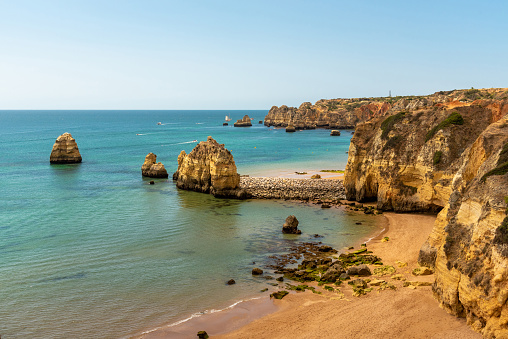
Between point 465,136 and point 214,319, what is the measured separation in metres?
31.7

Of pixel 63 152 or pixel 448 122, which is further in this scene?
pixel 63 152

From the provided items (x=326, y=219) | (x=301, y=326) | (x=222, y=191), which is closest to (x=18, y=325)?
(x=301, y=326)

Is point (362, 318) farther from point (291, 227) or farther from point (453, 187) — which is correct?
point (291, 227)

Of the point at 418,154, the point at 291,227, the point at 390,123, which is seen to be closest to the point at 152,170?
the point at 291,227

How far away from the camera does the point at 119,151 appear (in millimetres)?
106938

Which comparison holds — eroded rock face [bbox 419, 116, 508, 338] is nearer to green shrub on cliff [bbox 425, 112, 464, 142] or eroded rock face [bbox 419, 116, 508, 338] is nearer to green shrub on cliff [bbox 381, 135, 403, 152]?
green shrub on cliff [bbox 425, 112, 464, 142]

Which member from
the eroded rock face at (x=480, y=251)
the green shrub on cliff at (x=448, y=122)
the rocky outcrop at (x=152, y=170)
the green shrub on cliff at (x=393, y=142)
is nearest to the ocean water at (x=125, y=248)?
the rocky outcrop at (x=152, y=170)

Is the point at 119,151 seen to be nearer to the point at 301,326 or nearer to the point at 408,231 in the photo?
the point at 408,231

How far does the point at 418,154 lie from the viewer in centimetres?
4197

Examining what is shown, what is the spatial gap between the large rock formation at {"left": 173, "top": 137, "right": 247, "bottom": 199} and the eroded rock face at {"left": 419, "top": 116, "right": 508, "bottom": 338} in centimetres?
3364

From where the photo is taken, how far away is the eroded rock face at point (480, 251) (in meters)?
16.7

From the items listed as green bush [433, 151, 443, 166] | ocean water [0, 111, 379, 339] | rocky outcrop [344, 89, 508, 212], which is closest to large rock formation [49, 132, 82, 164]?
ocean water [0, 111, 379, 339]

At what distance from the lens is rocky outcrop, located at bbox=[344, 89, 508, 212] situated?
130 ft

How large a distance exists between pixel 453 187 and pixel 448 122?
777 inches
